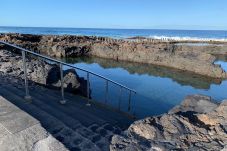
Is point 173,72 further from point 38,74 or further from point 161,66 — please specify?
point 38,74

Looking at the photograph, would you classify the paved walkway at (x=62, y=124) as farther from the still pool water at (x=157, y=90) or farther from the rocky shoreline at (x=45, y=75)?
the rocky shoreline at (x=45, y=75)

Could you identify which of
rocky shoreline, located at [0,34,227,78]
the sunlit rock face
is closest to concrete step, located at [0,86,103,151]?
the sunlit rock face

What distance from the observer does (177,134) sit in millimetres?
2646

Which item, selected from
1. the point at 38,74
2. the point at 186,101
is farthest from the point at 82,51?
the point at 186,101

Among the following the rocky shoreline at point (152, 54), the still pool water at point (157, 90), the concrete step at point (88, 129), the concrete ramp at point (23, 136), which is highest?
the concrete ramp at point (23, 136)

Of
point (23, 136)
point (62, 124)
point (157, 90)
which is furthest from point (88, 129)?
point (157, 90)

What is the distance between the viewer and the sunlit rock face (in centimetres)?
242

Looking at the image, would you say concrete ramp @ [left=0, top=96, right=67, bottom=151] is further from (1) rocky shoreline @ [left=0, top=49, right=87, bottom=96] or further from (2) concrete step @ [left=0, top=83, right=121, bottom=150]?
(1) rocky shoreline @ [left=0, top=49, right=87, bottom=96]

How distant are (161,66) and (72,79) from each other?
1254 cm

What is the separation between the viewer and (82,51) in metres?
26.3

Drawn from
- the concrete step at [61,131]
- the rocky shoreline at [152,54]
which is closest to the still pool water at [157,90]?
the rocky shoreline at [152,54]

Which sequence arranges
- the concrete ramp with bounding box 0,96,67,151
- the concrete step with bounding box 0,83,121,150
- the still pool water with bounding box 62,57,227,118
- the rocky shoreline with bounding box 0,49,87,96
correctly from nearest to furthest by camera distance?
the concrete ramp with bounding box 0,96,67,151 < the concrete step with bounding box 0,83,121,150 < the rocky shoreline with bounding box 0,49,87,96 < the still pool water with bounding box 62,57,227,118

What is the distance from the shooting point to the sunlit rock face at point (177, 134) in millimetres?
2422

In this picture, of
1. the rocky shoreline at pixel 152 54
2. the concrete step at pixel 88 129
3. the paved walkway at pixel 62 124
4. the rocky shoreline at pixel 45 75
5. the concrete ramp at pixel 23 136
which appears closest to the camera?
the concrete ramp at pixel 23 136
